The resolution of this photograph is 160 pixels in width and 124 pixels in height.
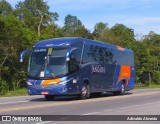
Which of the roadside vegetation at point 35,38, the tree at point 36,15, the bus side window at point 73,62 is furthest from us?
the tree at point 36,15

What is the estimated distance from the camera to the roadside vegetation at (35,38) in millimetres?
Answer: 44688

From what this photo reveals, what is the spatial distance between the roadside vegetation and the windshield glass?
1128 cm

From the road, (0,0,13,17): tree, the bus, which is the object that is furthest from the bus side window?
(0,0,13,17): tree

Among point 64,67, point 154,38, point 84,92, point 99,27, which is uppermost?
point 99,27

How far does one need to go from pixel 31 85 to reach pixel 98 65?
5234mm

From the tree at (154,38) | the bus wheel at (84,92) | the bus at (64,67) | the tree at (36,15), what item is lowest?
the bus wheel at (84,92)

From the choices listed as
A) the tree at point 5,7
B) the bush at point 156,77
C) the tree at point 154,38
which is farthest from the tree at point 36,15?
the tree at point 154,38

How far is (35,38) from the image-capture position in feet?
174

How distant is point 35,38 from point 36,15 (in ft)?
110

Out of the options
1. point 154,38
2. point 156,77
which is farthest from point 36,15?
point 154,38

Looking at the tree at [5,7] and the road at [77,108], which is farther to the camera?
the tree at [5,7]

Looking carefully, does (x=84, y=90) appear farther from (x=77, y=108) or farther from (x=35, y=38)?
(x=35, y=38)

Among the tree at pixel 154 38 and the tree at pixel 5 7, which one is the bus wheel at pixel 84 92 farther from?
the tree at pixel 154 38

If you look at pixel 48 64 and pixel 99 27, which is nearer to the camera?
pixel 48 64
